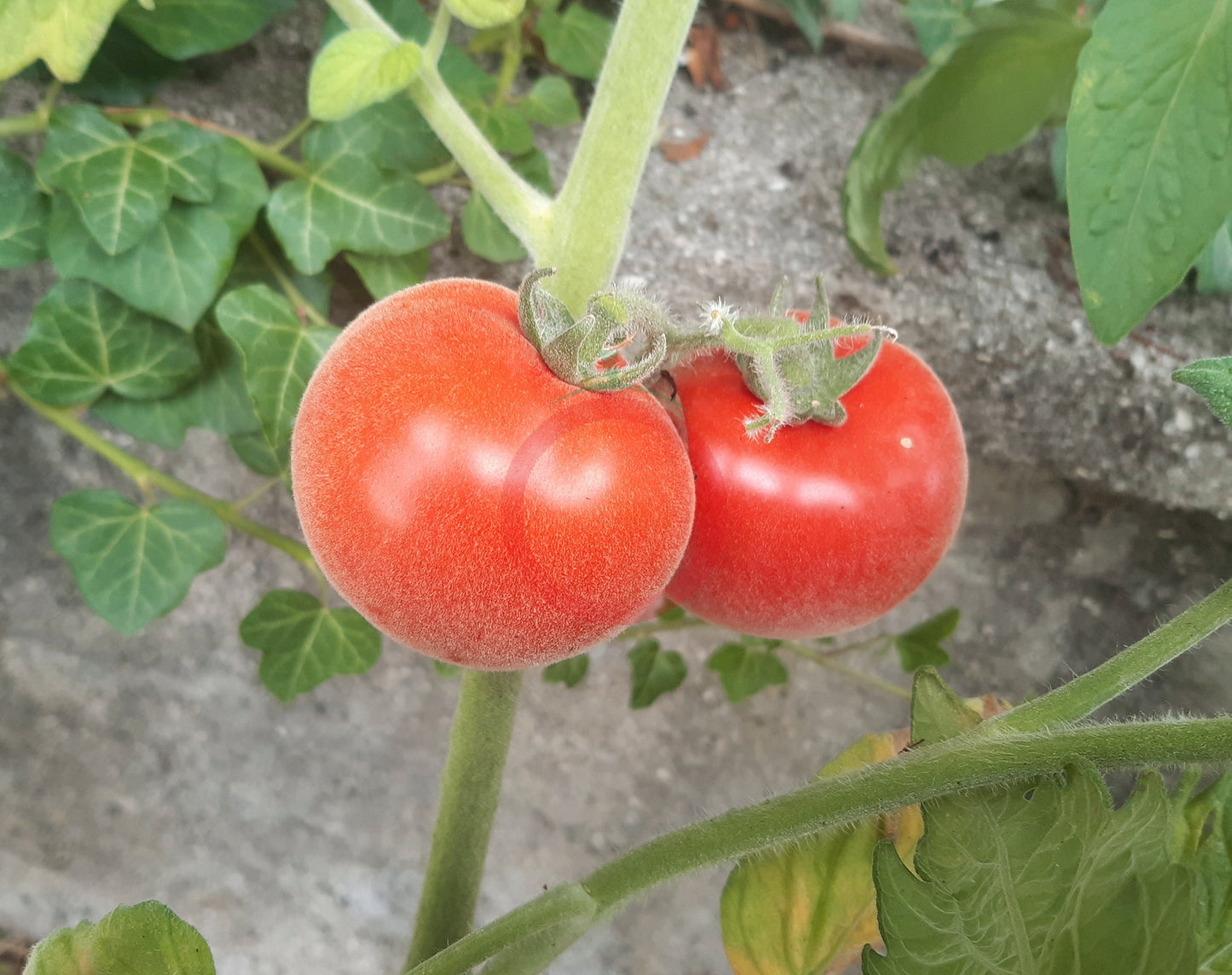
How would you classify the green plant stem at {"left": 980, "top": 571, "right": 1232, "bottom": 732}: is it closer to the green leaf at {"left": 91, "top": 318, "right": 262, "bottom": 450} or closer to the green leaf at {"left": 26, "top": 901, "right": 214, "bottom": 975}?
the green leaf at {"left": 26, "top": 901, "right": 214, "bottom": 975}

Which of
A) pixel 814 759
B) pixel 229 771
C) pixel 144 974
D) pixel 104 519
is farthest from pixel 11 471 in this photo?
pixel 814 759

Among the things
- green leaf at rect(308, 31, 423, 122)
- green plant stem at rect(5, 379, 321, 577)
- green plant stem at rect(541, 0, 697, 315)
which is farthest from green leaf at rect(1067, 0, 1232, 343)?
green plant stem at rect(5, 379, 321, 577)

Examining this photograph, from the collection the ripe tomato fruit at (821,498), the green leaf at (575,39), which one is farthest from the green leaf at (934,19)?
the ripe tomato fruit at (821,498)

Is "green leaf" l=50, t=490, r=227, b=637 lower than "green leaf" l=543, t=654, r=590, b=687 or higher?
higher

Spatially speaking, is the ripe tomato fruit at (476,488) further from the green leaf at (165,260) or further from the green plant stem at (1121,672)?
the green leaf at (165,260)

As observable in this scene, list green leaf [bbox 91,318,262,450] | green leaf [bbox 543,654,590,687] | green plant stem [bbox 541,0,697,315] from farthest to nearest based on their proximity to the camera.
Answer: green leaf [bbox 543,654,590,687], green leaf [bbox 91,318,262,450], green plant stem [bbox 541,0,697,315]

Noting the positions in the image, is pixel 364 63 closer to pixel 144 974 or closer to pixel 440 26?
pixel 440 26
